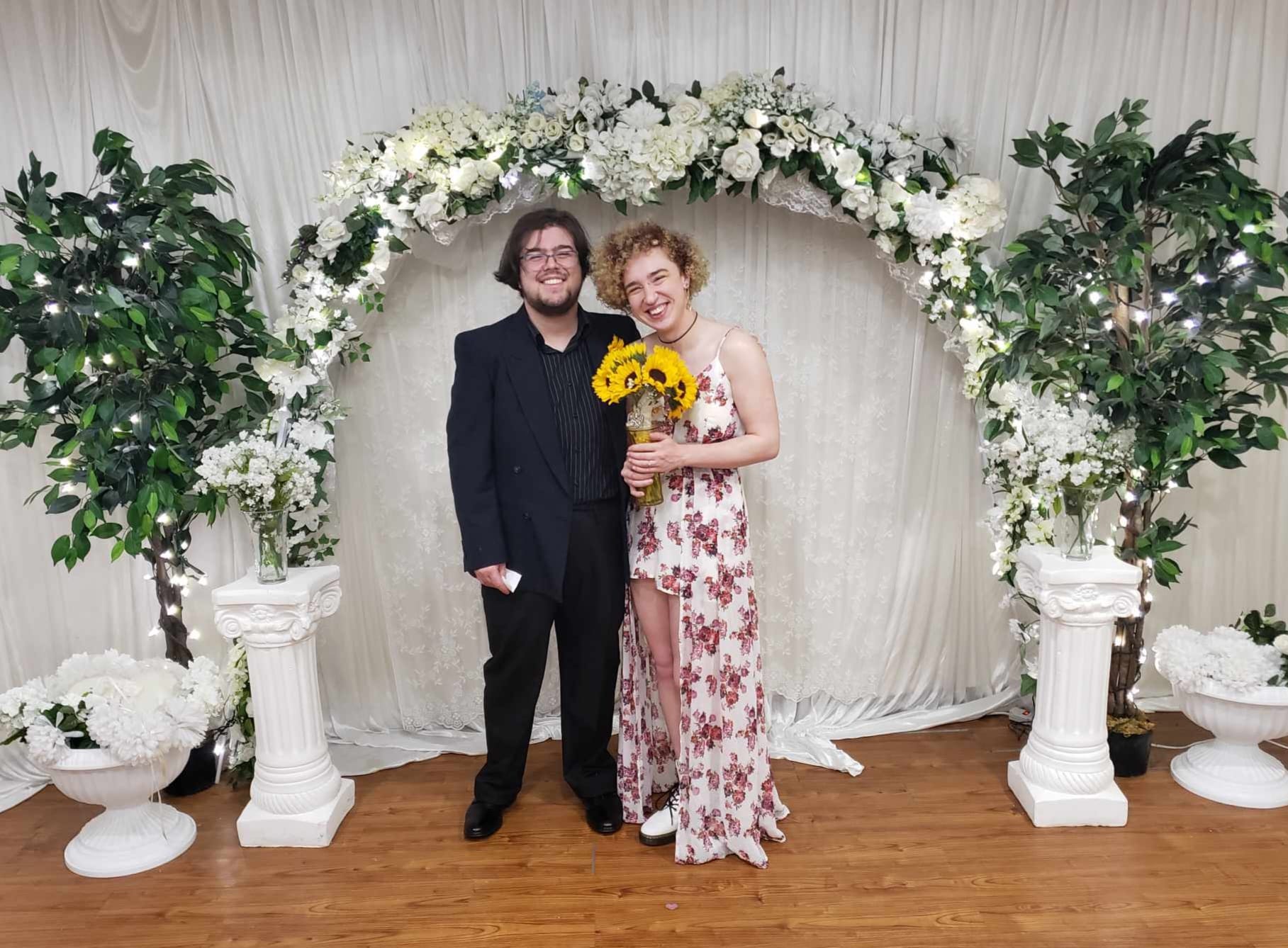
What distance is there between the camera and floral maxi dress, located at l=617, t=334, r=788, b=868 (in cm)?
237

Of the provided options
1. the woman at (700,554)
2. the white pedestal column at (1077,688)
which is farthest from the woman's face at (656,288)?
the white pedestal column at (1077,688)

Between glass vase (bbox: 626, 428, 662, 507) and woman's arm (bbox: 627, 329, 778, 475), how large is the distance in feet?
0.06

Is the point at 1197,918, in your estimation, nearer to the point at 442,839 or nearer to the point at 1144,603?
the point at 1144,603

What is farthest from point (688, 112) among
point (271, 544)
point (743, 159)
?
point (271, 544)

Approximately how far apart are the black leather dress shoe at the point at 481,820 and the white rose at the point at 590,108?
2.08m

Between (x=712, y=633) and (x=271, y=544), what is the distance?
1.31 meters

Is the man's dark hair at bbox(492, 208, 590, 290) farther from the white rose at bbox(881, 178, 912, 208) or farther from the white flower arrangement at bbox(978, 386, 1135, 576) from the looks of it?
the white flower arrangement at bbox(978, 386, 1135, 576)

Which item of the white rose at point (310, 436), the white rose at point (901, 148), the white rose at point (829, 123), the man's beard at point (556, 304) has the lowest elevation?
the white rose at point (310, 436)

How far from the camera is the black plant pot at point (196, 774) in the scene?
287cm

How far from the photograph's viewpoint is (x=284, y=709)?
261 centimetres

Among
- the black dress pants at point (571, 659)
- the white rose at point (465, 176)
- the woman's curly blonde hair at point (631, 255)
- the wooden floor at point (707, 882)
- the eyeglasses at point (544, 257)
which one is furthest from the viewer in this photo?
the white rose at point (465, 176)

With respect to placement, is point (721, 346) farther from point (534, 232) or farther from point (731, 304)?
point (731, 304)

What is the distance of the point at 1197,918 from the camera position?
7.12 ft

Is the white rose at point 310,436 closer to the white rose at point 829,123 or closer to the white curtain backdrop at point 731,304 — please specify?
the white curtain backdrop at point 731,304
